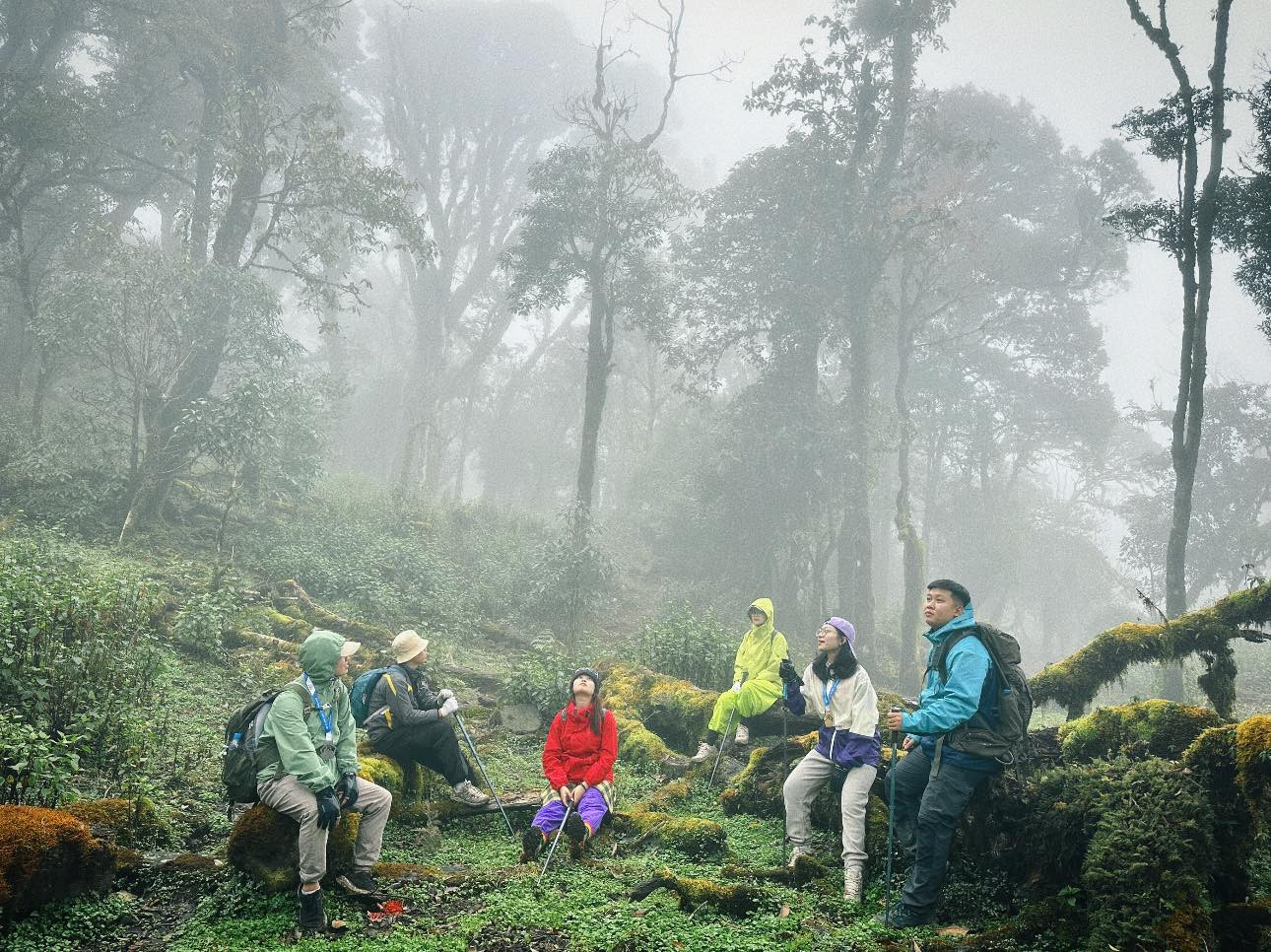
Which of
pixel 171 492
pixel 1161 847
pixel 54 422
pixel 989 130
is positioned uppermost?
pixel 989 130

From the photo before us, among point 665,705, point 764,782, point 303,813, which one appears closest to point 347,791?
point 303,813

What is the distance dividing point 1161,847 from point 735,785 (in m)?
3.86

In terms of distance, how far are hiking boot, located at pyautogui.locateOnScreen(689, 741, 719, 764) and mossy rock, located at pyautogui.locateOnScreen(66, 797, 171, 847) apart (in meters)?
5.16

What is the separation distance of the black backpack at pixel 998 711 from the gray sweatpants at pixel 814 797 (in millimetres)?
995

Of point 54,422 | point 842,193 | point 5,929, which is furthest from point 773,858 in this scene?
point 842,193

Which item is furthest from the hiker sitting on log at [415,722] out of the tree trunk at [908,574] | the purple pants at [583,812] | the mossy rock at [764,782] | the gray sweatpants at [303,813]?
the tree trunk at [908,574]

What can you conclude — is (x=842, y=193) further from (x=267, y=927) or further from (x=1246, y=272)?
(x=267, y=927)

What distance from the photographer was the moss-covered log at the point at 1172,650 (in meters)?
8.02

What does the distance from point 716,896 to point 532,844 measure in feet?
5.24

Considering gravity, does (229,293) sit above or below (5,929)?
above

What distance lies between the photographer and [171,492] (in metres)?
16.2

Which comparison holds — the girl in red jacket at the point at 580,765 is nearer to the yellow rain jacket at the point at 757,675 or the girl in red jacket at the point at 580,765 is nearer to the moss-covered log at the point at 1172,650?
the yellow rain jacket at the point at 757,675

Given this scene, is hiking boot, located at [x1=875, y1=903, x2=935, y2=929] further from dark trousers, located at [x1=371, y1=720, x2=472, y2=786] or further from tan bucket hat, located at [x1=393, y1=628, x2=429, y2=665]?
tan bucket hat, located at [x1=393, y1=628, x2=429, y2=665]

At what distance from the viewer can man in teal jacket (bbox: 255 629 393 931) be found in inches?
183
